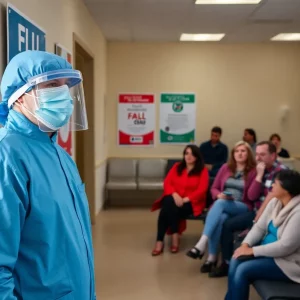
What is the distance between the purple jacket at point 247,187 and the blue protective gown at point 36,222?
9.71ft

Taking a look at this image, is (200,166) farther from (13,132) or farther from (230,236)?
(13,132)

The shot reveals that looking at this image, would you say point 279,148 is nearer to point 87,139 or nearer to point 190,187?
point 190,187

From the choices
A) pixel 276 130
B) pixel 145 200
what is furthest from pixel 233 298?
pixel 276 130

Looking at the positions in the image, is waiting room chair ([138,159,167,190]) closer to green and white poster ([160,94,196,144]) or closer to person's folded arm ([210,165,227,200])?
green and white poster ([160,94,196,144])

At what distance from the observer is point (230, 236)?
13.7 ft

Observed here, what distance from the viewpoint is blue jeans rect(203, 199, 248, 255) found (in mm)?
4328

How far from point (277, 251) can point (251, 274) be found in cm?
24

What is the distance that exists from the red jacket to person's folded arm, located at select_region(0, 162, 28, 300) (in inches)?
148

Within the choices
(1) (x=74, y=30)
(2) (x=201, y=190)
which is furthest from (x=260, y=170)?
(1) (x=74, y=30)

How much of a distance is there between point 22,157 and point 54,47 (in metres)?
2.57

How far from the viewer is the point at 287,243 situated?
286 cm

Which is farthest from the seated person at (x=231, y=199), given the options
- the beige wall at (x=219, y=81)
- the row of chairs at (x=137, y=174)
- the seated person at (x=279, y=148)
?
the beige wall at (x=219, y=81)

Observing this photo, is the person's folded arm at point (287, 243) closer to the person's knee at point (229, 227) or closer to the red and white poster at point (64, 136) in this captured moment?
the person's knee at point (229, 227)

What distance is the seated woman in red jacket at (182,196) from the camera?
4895 mm
